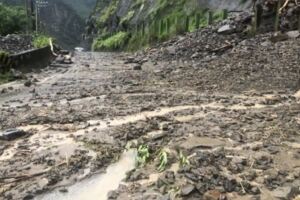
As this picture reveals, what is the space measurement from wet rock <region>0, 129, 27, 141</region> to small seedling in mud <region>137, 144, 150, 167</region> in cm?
268

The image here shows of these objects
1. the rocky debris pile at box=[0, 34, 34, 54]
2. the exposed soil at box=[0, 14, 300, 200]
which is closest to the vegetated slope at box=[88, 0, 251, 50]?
the rocky debris pile at box=[0, 34, 34, 54]

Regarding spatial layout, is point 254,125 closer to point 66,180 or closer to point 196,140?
point 196,140

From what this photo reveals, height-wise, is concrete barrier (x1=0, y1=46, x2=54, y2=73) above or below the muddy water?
above

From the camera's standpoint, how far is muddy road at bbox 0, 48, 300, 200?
7.29 m

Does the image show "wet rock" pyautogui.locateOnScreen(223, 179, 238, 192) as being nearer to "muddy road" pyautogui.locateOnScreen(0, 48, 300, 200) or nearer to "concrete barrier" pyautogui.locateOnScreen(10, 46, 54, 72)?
"muddy road" pyautogui.locateOnScreen(0, 48, 300, 200)

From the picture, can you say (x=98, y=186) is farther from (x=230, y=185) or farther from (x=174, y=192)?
(x=230, y=185)

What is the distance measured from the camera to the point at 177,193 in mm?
6926

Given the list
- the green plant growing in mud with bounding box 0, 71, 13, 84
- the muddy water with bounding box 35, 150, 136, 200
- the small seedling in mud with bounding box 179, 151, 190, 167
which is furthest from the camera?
the green plant growing in mud with bounding box 0, 71, 13, 84

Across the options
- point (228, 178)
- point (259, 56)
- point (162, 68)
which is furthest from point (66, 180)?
point (162, 68)

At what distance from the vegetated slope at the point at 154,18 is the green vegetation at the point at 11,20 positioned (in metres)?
11.9

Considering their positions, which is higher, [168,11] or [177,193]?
[168,11]

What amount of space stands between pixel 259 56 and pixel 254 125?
9.37 meters

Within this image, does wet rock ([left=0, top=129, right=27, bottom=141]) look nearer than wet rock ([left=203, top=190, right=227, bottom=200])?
No

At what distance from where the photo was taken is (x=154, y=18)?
59.2m
